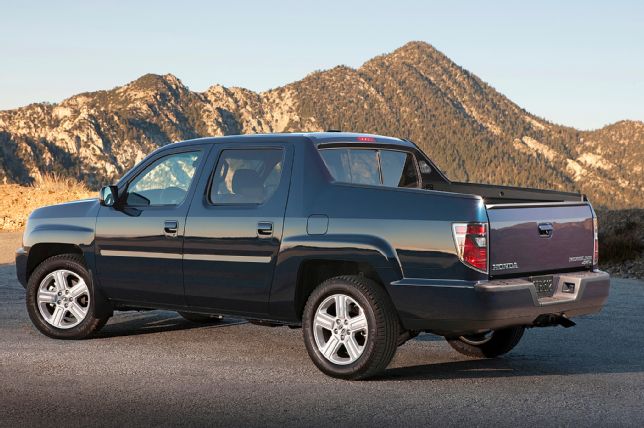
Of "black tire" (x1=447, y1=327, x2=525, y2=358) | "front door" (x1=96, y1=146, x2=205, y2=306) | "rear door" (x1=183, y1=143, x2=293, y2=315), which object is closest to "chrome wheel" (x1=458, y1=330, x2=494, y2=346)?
"black tire" (x1=447, y1=327, x2=525, y2=358)

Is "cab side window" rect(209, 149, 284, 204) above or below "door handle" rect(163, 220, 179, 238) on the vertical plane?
above

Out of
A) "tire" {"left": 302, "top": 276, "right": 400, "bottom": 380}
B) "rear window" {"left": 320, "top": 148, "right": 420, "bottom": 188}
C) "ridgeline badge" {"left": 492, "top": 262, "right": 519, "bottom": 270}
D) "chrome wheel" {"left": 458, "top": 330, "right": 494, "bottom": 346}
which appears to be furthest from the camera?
"chrome wheel" {"left": 458, "top": 330, "right": 494, "bottom": 346}

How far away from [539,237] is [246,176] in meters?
2.49

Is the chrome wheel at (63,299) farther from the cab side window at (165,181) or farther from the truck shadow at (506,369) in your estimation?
the truck shadow at (506,369)

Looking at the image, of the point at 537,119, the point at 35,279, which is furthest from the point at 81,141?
the point at 35,279

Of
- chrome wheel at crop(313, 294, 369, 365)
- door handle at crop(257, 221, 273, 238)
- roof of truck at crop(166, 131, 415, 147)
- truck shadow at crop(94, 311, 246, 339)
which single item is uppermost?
roof of truck at crop(166, 131, 415, 147)

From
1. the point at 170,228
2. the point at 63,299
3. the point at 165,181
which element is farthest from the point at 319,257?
the point at 63,299

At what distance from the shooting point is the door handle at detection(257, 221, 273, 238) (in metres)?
7.91

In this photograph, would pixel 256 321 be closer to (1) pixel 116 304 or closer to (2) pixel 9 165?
(1) pixel 116 304

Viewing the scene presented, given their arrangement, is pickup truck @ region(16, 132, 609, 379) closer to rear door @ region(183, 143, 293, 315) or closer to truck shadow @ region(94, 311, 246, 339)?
rear door @ region(183, 143, 293, 315)

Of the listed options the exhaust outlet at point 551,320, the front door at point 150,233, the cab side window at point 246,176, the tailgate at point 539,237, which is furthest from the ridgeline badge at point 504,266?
the front door at point 150,233

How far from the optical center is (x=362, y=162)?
8.49m

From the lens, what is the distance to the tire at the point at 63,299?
9.40m

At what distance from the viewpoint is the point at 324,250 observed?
758 cm
